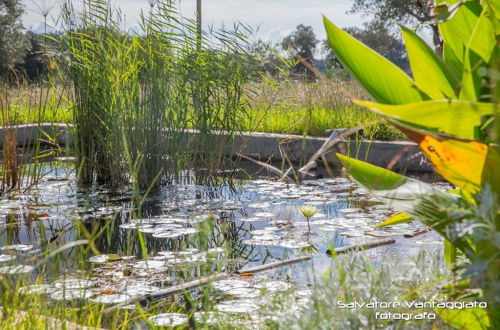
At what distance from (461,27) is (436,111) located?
45 centimetres

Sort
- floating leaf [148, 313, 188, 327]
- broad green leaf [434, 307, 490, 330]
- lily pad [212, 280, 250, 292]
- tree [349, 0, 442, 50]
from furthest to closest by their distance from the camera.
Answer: tree [349, 0, 442, 50], lily pad [212, 280, 250, 292], floating leaf [148, 313, 188, 327], broad green leaf [434, 307, 490, 330]

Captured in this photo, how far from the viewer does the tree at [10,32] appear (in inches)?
974

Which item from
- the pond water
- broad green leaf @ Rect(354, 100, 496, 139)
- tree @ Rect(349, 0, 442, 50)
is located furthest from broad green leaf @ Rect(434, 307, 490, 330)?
tree @ Rect(349, 0, 442, 50)

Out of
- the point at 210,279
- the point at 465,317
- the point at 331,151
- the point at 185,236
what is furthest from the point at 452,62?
the point at 331,151

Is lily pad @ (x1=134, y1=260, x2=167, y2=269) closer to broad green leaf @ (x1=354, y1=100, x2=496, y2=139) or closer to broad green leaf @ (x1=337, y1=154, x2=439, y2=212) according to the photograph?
broad green leaf @ (x1=337, y1=154, x2=439, y2=212)

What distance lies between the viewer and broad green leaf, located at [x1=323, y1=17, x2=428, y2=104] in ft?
5.36

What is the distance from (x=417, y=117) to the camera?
4.21 feet

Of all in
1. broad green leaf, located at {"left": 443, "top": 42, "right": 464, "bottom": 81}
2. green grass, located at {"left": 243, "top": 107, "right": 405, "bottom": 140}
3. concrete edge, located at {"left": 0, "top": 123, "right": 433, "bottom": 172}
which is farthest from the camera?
green grass, located at {"left": 243, "top": 107, "right": 405, "bottom": 140}

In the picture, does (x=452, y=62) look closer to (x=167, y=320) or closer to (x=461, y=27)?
(x=461, y=27)

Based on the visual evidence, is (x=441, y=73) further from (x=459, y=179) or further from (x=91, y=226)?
(x=91, y=226)

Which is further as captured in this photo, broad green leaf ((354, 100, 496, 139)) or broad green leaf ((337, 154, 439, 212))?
broad green leaf ((337, 154, 439, 212))

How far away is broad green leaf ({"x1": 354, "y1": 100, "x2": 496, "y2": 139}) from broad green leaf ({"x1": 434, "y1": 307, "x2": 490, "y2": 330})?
0.50 m

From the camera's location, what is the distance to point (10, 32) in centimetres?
2575

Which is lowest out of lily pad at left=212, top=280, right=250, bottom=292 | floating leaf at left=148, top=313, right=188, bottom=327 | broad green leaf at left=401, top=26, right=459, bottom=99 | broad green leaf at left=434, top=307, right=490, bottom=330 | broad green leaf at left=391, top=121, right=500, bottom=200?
lily pad at left=212, top=280, right=250, bottom=292
